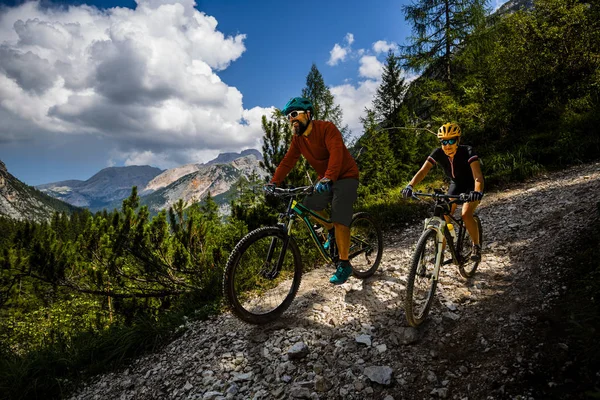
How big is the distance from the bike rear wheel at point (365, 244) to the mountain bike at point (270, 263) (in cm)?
2

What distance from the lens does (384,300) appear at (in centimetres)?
442

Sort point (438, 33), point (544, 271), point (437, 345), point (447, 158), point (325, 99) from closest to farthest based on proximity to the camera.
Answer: point (437, 345), point (544, 271), point (447, 158), point (438, 33), point (325, 99)

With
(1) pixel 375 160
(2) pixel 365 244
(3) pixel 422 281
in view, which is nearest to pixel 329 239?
(2) pixel 365 244

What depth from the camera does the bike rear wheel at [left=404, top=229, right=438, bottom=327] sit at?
3.51 metres

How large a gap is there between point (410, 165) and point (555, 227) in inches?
488

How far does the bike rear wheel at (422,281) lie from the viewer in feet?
11.5

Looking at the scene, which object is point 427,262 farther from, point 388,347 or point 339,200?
point 339,200

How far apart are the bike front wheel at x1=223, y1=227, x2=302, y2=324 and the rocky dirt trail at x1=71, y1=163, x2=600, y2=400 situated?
23 centimetres

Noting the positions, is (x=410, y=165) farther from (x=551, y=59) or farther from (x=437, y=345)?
(x=437, y=345)

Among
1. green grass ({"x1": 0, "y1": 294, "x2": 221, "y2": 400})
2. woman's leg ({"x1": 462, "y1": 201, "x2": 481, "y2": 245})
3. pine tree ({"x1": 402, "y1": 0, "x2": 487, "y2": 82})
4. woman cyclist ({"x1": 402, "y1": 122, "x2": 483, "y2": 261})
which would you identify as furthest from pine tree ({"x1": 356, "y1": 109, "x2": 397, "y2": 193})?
green grass ({"x1": 0, "y1": 294, "x2": 221, "y2": 400})

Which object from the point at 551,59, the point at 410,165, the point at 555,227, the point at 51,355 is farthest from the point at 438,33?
the point at 51,355

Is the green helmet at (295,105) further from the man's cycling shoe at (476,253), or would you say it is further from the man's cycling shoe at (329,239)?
the man's cycling shoe at (476,253)

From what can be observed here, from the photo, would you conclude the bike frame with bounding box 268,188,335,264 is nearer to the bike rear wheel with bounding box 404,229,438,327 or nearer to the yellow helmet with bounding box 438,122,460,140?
the bike rear wheel with bounding box 404,229,438,327

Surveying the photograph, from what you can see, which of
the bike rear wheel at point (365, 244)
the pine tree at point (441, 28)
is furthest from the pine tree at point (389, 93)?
the bike rear wheel at point (365, 244)
